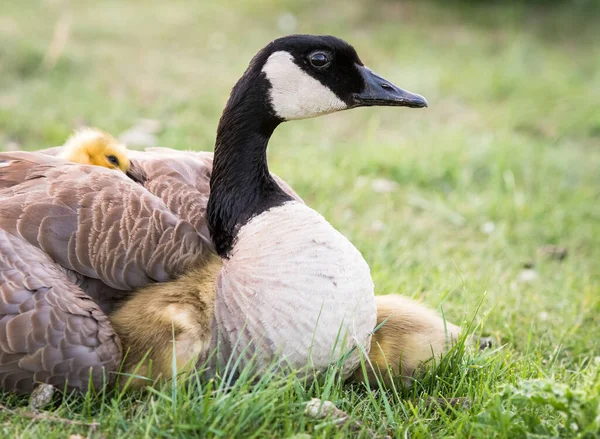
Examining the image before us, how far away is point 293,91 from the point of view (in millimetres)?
3111

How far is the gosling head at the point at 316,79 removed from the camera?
309 cm

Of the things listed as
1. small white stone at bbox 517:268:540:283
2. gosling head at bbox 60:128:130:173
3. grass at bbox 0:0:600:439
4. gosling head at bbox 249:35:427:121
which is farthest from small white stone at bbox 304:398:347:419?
small white stone at bbox 517:268:540:283

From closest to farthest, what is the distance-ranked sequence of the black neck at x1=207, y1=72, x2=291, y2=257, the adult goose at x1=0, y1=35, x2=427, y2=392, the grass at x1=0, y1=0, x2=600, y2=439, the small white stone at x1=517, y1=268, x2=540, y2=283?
1. the grass at x1=0, y1=0, x2=600, y2=439
2. the adult goose at x1=0, y1=35, x2=427, y2=392
3. the black neck at x1=207, y1=72, x2=291, y2=257
4. the small white stone at x1=517, y1=268, x2=540, y2=283

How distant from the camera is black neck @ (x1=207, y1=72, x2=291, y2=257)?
3.11 metres

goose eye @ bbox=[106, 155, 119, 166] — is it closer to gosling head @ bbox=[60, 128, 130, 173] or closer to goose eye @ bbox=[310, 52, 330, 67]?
gosling head @ bbox=[60, 128, 130, 173]

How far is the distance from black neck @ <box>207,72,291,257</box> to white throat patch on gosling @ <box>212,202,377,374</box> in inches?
7.6

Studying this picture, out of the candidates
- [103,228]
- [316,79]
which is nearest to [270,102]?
[316,79]

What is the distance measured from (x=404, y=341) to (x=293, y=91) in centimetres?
112

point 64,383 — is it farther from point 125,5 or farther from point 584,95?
point 125,5

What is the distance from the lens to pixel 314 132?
691 cm

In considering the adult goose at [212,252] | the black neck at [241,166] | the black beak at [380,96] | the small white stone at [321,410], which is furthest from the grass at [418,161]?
the black beak at [380,96]

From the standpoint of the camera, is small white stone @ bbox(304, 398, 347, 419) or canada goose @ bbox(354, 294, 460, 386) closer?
small white stone @ bbox(304, 398, 347, 419)

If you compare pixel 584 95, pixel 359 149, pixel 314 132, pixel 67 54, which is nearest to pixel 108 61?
pixel 67 54

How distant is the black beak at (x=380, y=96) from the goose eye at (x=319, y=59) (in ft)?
0.56
